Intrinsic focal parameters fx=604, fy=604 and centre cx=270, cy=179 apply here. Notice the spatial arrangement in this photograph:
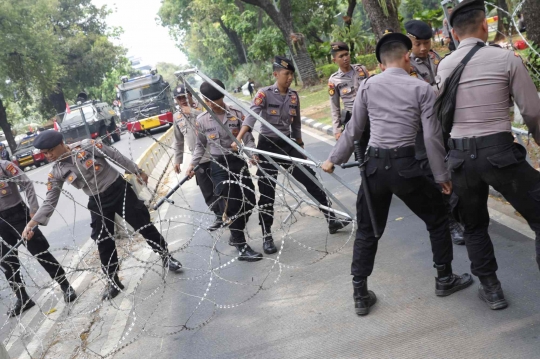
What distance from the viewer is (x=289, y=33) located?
24094 mm

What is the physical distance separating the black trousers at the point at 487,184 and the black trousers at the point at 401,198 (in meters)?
0.22

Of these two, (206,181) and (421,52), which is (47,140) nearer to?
(206,181)

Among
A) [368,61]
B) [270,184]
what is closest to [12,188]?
[270,184]

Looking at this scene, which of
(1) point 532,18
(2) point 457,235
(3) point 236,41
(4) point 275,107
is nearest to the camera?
(2) point 457,235

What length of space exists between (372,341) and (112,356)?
6.58ft

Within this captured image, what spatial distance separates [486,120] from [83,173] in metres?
3.67

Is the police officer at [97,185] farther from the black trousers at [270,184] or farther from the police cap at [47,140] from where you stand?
the black trousers at [270,184]

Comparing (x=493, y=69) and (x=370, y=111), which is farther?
(x=370, y=111)

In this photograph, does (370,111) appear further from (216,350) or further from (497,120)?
(216,350)

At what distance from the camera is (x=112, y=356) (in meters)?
4.56

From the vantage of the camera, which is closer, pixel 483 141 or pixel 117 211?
pixel 483 141

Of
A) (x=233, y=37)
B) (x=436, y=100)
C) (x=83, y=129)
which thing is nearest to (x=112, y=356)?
(x=436, y=100)

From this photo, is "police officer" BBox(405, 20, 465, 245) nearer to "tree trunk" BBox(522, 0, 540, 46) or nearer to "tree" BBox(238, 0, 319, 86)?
"tree trunk" BBox(522, 0, 540, 46)

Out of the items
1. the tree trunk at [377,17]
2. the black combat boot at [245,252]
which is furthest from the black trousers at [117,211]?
the tree trunk at [377,17]
